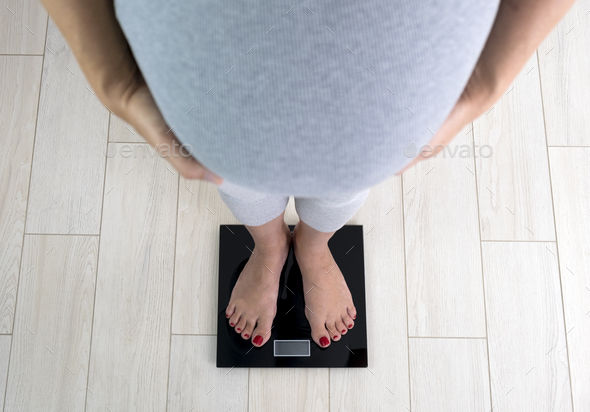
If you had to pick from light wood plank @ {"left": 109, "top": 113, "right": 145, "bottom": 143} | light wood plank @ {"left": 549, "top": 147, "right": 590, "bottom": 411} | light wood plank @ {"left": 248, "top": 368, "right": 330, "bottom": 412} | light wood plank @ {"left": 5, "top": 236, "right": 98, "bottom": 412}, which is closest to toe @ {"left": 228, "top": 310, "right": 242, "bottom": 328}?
light wood plank @ {"left": 248, "top": 368, "right": 330, "bottom": 412}

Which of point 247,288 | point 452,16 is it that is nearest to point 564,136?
point 247,288

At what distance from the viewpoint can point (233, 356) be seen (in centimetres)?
88

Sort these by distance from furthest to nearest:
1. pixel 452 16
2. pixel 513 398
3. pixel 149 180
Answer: pixel 149 180, pixel 513 398, pixel 452 16

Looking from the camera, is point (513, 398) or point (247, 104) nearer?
point (247, 104)

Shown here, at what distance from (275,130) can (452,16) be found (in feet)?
0.38

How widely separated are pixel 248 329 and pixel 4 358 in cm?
54

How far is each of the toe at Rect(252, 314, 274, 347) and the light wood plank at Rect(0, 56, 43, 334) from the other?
21.6 inches

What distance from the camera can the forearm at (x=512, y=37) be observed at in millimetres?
344

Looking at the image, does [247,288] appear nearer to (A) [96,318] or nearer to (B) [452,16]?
(A) [96,318]

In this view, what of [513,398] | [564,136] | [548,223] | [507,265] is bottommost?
[513,398]

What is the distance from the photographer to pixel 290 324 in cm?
89

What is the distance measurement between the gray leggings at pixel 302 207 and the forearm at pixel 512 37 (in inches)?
7.6

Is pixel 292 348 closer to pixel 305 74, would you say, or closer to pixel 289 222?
pixel 289 222

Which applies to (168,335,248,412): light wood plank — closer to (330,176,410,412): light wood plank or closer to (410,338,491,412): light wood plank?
(330,176,410,412): light wood plank
